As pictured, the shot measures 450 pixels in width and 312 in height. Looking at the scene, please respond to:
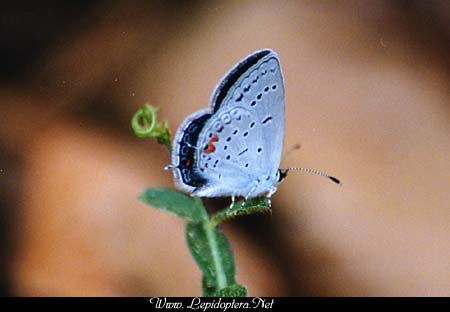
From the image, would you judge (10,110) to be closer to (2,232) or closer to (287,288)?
(2,232)

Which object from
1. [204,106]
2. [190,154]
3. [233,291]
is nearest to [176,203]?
[190,154]

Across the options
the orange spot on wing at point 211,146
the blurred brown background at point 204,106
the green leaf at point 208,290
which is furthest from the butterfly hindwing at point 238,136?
the blurred brown background at point 204,106

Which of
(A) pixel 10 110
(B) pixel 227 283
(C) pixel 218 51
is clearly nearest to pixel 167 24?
(C) pixel 218 51

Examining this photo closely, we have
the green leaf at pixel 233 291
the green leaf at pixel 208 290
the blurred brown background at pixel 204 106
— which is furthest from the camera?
the blurred brown background at pixel 204 106

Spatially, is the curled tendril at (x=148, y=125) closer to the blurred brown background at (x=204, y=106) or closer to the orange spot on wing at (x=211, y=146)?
the orange spot on wing at (x=211, y=146)

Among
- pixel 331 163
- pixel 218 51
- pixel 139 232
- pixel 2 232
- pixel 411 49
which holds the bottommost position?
pixel 2 232

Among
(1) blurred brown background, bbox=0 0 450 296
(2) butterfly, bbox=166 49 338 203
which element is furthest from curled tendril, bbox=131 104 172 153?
(1) blurred brown background, bbox=0 0 450 296
